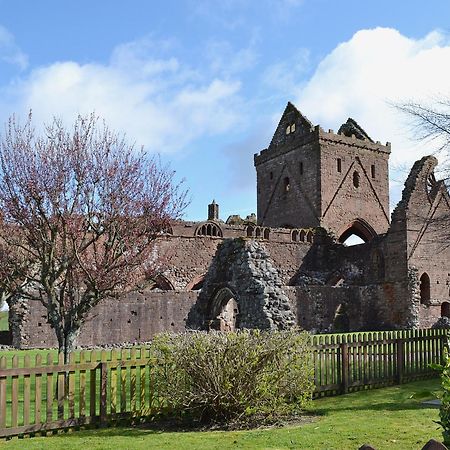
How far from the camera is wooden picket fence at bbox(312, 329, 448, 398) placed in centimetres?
1141

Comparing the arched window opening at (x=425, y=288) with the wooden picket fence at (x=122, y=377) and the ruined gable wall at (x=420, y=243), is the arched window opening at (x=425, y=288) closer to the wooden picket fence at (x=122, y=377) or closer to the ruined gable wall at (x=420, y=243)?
the ruined gable wall at (x=420, y=243)

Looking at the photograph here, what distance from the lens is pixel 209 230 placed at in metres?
39.3

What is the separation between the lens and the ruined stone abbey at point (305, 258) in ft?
74.4

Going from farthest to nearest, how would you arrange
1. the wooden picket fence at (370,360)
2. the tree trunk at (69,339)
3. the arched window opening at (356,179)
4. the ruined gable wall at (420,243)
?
the arched window opening at (356,179) < the ruined gable wall at (420,243) < the tree trunk at (69,339) < the wooden picket fence at (370,360)

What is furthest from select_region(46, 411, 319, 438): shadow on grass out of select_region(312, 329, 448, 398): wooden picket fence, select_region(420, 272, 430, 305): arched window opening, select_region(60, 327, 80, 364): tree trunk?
select_region(420, 272, 430, 305): arched window opening

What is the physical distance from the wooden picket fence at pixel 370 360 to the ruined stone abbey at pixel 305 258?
195 inches

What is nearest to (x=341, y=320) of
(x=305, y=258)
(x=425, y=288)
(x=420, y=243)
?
(x=425, y=288)

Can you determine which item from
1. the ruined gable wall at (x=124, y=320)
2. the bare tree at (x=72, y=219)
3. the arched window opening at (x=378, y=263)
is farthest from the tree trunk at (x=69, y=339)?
the arched window opening at (x=378, y=263)

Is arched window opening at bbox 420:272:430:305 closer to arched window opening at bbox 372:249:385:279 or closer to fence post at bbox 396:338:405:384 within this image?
arched window opening at bbox 372:249:385:279

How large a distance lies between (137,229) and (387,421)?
6.65 meters

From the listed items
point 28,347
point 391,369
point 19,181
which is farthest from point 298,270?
point 19,181

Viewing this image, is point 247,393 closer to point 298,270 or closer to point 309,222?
point 298,270

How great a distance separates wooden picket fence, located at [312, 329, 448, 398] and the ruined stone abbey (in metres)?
4.95

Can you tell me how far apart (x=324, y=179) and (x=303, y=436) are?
37453 millimetres
